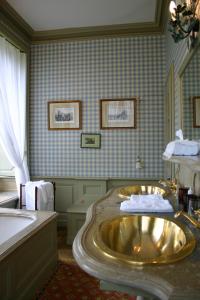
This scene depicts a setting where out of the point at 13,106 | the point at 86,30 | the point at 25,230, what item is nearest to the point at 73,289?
the point at 25,230

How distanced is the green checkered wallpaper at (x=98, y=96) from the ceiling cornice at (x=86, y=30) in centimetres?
8

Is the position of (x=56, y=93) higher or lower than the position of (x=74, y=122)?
higher

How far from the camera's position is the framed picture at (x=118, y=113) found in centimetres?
361

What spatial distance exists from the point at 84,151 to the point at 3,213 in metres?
1.51

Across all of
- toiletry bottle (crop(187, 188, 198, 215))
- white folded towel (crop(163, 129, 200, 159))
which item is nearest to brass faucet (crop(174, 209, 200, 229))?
toiletry bottle (crop(187, 188, 198, 215))

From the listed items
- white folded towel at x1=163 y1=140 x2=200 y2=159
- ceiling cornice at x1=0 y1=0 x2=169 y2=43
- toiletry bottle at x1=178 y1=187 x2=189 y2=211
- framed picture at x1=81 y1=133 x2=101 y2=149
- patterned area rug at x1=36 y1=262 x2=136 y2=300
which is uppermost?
ceiling cornice at x1=0 y1=0 x2=169 y2=43

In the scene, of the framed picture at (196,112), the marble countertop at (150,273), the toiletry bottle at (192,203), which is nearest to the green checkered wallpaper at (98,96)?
the framed picture at (196,112)

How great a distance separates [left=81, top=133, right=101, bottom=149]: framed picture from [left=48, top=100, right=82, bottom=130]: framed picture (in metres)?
0.18

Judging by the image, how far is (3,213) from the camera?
8.50 feet

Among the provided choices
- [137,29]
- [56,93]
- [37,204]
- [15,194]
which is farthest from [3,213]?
[137,29]

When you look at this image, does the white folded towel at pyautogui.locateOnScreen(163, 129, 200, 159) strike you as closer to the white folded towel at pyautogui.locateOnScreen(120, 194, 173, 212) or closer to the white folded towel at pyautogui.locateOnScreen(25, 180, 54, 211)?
the white folded towel at pyautogui.locateOnScreen(120, 194, 173, 212)

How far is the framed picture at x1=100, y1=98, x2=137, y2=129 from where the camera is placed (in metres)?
3.61

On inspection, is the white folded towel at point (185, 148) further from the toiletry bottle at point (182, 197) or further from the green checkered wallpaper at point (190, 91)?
the toiletry bottle at point (182, 197)

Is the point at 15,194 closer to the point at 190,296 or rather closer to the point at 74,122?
the point at 74,122
